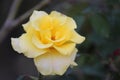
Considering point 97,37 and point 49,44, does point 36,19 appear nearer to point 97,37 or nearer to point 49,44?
point 49,44

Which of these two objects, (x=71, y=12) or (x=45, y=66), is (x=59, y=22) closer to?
(x=45, y=66)

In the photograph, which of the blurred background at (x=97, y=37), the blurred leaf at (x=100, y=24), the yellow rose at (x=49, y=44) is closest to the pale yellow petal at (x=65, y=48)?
the yellow rose at (x=49, y=44)

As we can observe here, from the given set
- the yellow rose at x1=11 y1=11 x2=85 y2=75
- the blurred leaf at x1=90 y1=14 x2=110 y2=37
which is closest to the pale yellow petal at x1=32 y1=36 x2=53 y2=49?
the yellow rose at x1=11 y1=11 x2=85 y2=75

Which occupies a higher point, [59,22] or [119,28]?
[59,22]

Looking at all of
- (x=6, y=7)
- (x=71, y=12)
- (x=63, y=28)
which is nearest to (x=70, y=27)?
(x=63, y=28)

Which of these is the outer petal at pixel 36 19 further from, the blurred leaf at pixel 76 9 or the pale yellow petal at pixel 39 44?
the blurred leaf at pixel 76 9

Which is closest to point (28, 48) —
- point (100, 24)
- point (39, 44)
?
point (39, 44)
